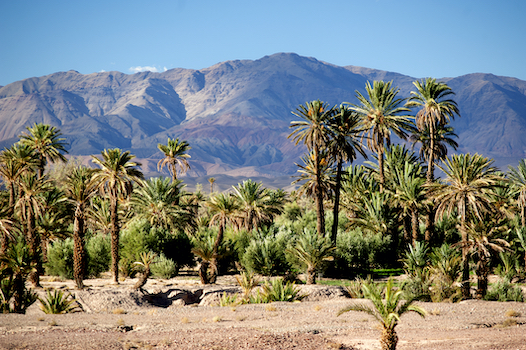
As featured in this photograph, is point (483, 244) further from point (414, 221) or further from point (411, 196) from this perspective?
point (414, 221)

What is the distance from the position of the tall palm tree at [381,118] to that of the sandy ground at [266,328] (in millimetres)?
23385

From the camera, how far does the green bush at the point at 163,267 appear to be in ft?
116

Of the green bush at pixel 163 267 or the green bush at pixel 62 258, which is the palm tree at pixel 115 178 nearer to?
the green bush at pixel 163 267

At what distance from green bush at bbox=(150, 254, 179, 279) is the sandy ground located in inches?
515

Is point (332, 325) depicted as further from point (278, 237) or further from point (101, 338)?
point (278, 237)

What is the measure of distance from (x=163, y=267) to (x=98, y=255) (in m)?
5.54

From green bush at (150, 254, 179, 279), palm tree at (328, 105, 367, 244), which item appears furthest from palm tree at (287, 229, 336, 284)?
green bush at (150, 254, 179, 279)

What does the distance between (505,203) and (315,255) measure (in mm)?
14369

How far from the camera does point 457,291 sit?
74.5 feet

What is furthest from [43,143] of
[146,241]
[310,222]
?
[310,222]

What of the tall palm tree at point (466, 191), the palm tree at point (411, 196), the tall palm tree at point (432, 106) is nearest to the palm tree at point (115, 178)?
the tall palm tree at point (466, 191)

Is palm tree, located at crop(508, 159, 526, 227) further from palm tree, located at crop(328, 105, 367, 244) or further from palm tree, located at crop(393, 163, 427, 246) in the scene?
palm tree, located at crop(328, 105, 367, 244)

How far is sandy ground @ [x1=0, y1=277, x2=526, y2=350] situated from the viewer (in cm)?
1414

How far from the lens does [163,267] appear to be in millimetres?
35469
